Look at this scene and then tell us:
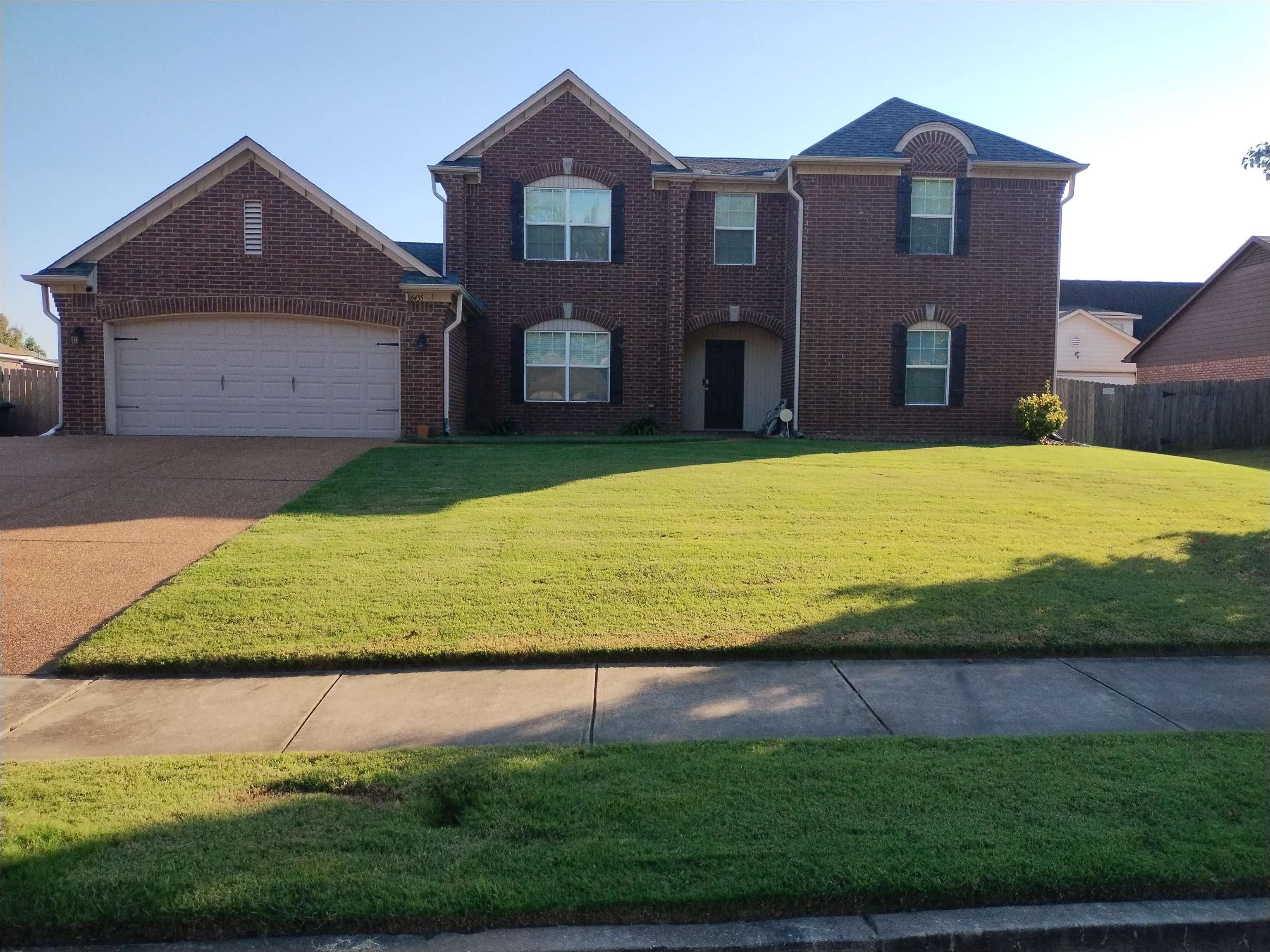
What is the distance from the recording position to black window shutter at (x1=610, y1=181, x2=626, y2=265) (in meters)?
19.2

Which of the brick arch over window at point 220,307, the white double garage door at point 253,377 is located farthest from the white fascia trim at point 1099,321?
the brick arch over window at point 220,307

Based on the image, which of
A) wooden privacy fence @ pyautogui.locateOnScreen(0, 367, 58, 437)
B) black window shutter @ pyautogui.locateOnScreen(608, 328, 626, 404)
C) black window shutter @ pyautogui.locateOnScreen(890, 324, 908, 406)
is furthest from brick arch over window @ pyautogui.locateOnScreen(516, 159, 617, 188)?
wooden privacy fence @ pyautogui.locateOnScreen(0, 367, 58, 437)

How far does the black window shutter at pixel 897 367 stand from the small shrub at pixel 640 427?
Result: 16.1 ft

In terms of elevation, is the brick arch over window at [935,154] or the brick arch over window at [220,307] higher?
the brick arch over window at [935,154]

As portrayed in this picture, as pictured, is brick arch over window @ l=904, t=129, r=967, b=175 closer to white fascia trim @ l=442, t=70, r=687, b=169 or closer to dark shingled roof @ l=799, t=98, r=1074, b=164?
dark shingled roof @ l=799, t=98, r=1074, b=164

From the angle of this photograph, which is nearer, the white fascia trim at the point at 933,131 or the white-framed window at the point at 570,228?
the white fascia trim at the point at 933,131

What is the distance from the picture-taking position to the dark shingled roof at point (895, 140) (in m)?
18.5

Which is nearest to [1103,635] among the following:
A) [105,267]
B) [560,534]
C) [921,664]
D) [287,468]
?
[921,664]

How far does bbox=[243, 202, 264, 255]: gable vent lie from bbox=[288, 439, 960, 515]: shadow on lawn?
4.77m

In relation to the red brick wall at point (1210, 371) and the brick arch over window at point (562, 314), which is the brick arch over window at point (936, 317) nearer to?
the brick arch over window at point (562, 314)

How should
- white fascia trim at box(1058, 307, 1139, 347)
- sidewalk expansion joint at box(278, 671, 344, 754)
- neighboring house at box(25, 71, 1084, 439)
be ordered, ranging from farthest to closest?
white fascia trim at box(1058, 307, 1139, 347), neighboring house at box(25, 71, 1084, 439), sidewalk expansion joint at box(278, 671, 344, 754)

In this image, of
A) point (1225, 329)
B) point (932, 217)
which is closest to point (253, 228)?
point (932, 217)

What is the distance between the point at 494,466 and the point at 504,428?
235 inches

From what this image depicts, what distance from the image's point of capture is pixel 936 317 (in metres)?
18.9
